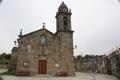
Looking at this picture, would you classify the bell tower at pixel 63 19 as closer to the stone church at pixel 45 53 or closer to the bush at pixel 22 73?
the stone church at pixel 45 53

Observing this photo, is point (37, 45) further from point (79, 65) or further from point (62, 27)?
point (79, 65)

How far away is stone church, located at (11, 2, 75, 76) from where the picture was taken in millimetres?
26483

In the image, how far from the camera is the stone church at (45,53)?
86.9 feet

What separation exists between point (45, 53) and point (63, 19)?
5949 millimetres

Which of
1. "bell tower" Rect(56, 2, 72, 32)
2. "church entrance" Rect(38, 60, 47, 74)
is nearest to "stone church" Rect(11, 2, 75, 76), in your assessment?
"church entrance" Rect(38, 60, 47, 74)

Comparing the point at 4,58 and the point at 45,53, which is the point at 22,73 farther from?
the point at 4,58

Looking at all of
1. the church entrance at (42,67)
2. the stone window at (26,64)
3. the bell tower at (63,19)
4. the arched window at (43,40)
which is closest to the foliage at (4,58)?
the stone window at (26,64)

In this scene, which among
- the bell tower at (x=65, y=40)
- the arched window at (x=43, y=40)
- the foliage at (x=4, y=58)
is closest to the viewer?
the bell tower at (x=65, y=40)

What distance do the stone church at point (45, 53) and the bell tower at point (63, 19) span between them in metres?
0.46

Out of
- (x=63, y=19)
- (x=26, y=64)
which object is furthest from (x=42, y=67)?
(x=63, y=19)

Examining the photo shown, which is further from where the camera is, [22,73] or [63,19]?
[63,19]

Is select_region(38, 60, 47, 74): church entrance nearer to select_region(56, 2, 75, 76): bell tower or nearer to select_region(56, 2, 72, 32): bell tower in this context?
select_region(56, 2, 75, 76): bell tower

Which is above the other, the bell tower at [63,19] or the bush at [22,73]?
the bell tower at [63,19]

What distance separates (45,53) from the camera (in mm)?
27234
